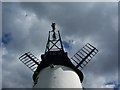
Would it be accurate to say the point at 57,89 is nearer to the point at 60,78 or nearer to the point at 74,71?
the point at 60,78

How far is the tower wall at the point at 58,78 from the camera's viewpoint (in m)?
31.4

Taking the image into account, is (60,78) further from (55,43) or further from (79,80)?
(55,43)

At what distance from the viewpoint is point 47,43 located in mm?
36875

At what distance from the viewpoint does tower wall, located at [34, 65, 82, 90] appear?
31.4 metres

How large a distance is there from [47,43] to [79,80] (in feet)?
21.5

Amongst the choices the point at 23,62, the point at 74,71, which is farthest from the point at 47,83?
the point at 23,62

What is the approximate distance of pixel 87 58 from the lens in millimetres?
38469

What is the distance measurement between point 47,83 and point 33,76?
466 cm

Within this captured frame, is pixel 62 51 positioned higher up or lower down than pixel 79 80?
higher up

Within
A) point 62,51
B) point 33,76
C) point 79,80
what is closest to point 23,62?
point 33,76

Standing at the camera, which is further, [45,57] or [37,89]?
[45,57]

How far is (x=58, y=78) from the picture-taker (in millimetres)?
31812

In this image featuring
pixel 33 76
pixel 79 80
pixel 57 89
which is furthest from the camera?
pixel 33 76

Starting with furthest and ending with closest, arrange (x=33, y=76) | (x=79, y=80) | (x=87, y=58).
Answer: (x=87, y=58)
(x=33, y=76)
(x=79, y=80)
